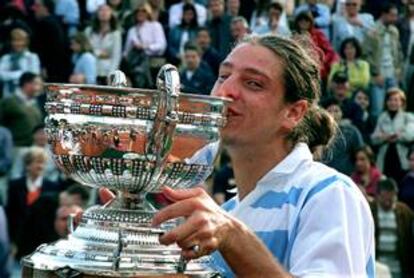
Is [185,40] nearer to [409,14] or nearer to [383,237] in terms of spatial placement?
[409,14]

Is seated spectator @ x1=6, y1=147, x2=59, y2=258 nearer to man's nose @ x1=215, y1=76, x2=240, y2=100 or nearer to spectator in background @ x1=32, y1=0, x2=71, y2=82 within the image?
spectator in background @ x1=32, y1=0, x2=71, y2=82

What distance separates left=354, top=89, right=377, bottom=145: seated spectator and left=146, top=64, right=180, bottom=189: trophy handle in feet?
39.6

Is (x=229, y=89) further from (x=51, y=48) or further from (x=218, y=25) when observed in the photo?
(x=51, y=48)

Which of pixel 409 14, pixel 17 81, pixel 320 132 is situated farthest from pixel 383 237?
pixel 320 132

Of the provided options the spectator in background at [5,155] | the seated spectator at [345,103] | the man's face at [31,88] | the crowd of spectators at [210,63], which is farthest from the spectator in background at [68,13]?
the spectator in background at [5,155]

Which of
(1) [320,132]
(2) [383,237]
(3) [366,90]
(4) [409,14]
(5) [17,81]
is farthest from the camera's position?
(4) [409,14]

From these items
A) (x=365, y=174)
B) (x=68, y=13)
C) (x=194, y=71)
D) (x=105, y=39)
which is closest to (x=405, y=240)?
(x=365, y=174)

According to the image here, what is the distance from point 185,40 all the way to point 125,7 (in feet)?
5.05

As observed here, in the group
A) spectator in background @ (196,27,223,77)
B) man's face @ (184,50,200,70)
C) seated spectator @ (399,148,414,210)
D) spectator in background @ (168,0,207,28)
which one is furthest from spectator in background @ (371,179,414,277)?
spectator in background @ (168,0,207,28)

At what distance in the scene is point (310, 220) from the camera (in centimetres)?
290

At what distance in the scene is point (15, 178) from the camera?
1188 cm

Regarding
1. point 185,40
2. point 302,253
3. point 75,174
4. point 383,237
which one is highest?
point 75,174

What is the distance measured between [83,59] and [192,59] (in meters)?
1.35

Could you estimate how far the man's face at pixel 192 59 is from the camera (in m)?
14.7
